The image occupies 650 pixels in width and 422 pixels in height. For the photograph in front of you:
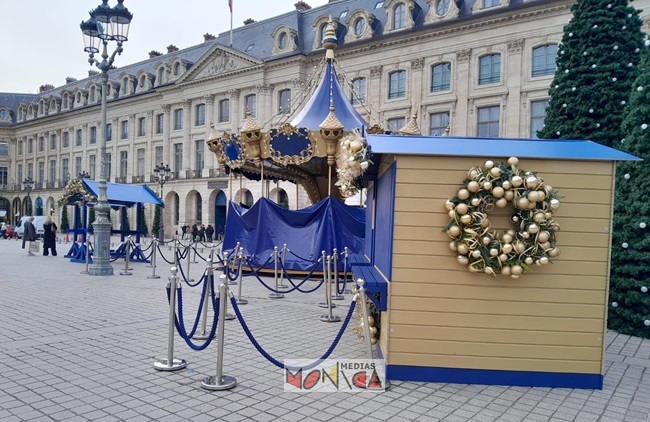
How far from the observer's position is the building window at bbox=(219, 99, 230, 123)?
42125 millimetres

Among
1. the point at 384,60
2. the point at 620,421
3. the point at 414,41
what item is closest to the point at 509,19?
the point at 414,41

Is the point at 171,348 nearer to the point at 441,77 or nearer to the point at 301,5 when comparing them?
the point at 441,77

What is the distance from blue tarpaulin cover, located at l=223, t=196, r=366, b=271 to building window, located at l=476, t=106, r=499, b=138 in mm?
19120

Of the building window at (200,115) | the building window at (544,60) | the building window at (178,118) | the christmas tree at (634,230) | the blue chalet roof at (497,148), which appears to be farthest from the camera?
the building window at (178,118)

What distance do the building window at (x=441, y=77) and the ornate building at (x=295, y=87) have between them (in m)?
0.07

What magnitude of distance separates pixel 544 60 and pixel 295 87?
17777 mm

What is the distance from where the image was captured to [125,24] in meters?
12.9

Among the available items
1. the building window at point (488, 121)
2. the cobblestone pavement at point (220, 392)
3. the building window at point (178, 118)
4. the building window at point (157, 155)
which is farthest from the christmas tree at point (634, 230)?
the building window at point (157, 155)

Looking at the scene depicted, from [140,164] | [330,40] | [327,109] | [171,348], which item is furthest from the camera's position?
[140,164]

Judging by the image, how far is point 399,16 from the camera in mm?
33938

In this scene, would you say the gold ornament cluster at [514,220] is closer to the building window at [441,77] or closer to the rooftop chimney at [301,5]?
the building window at [441,77]

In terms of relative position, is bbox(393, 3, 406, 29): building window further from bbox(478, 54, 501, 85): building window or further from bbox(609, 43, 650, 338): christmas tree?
bbox(609, 43, 650, 338): christmas tree

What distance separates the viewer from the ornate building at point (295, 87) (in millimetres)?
29406

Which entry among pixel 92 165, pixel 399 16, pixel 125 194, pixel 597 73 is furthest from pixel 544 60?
pixel 92 165
